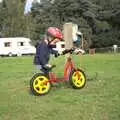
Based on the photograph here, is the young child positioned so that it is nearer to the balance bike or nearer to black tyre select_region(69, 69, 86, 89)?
the balance bike

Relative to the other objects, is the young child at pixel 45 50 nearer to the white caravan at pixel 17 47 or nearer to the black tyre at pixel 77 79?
the black tyre at pixel 77 79

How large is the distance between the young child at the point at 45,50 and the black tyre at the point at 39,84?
0.23 metres

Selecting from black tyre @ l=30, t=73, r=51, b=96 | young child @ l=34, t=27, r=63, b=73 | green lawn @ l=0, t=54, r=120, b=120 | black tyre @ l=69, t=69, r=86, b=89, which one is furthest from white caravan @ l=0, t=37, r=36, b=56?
black tyre @ l=30, t=73, r=51, b=96

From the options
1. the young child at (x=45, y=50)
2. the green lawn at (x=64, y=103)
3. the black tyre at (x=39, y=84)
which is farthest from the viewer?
the young child at (x=45, y=50)

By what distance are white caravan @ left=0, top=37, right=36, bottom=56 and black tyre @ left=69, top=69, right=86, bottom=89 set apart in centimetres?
4491

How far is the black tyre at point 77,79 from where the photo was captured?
11.0 meters

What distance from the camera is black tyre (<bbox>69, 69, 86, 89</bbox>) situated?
11.0 m

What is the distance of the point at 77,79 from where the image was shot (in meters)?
11.1

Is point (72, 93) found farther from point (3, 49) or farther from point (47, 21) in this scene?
point (47, 21)

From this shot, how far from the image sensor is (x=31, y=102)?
958cm

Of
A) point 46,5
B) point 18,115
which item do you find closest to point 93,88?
point 18,115

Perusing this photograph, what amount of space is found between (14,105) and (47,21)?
60451mm

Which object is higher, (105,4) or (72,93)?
(105,4)

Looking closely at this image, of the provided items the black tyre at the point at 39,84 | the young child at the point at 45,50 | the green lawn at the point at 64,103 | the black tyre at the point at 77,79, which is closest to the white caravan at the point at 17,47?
the green lawn at the point at 64,103
